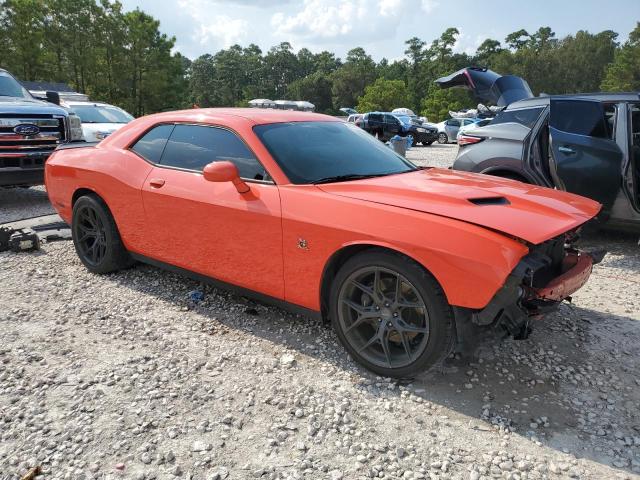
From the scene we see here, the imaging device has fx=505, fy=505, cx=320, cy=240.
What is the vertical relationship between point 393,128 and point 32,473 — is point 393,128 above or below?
above

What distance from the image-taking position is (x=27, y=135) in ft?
24.7

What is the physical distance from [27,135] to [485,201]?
717cm

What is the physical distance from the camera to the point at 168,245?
12.9 ft

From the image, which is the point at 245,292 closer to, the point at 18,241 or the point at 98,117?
the point at 18,241

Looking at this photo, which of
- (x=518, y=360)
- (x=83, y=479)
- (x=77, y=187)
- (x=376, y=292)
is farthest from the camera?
(x=77, y=187)

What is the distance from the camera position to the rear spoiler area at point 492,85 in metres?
7.42

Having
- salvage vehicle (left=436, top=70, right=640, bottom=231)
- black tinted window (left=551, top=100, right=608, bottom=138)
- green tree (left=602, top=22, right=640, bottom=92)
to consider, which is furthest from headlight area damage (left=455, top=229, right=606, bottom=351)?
green tree (left=602, top=22, right=640, bottom=92)

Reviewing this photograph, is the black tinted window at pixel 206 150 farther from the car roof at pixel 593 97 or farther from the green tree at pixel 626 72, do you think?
the green tree at pixel 626 72

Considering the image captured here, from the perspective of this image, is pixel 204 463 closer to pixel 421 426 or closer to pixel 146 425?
pixel 146 425

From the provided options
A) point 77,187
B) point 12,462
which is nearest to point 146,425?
point 12,462

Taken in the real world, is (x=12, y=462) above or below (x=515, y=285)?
below

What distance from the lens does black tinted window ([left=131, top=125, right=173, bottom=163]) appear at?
4.07 m

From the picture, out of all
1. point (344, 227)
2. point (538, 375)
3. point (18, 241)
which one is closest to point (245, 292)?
point (344, 227)

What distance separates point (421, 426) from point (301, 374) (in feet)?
2.61
